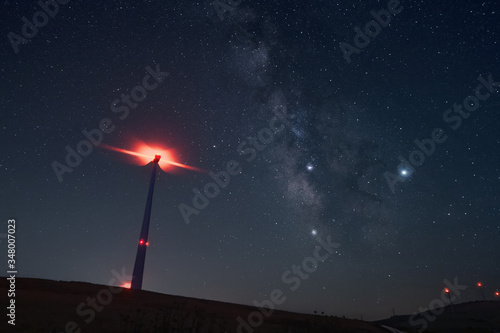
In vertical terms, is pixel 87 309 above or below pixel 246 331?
above

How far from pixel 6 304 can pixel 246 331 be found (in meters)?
9.30

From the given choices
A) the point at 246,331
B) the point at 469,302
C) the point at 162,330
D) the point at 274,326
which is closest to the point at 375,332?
the point at 274,326

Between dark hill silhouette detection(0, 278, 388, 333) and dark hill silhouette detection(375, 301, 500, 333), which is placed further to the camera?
dark hill silhouette detection(375, 301, 500, 333)

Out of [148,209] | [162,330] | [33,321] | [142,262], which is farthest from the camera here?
[148,209]

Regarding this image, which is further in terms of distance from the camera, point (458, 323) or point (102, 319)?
point (458, 323)

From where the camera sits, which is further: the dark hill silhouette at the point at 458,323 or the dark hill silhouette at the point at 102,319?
the dark hill silhouette at the point at 458,323

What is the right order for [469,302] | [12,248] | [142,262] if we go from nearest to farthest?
[12,248]
[142,262]
[469,302]

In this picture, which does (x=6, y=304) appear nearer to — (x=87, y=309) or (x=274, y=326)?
(x=87, y=309)

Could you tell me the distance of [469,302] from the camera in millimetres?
101875

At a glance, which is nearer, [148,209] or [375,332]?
[375,332]

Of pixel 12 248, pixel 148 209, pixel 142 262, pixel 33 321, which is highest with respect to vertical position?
pixel 148 209

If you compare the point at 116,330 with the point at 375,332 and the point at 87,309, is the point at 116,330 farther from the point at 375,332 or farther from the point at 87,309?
the point at 375,332

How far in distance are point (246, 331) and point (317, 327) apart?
5319mm

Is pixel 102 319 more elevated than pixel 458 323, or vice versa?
pixel 102 319
